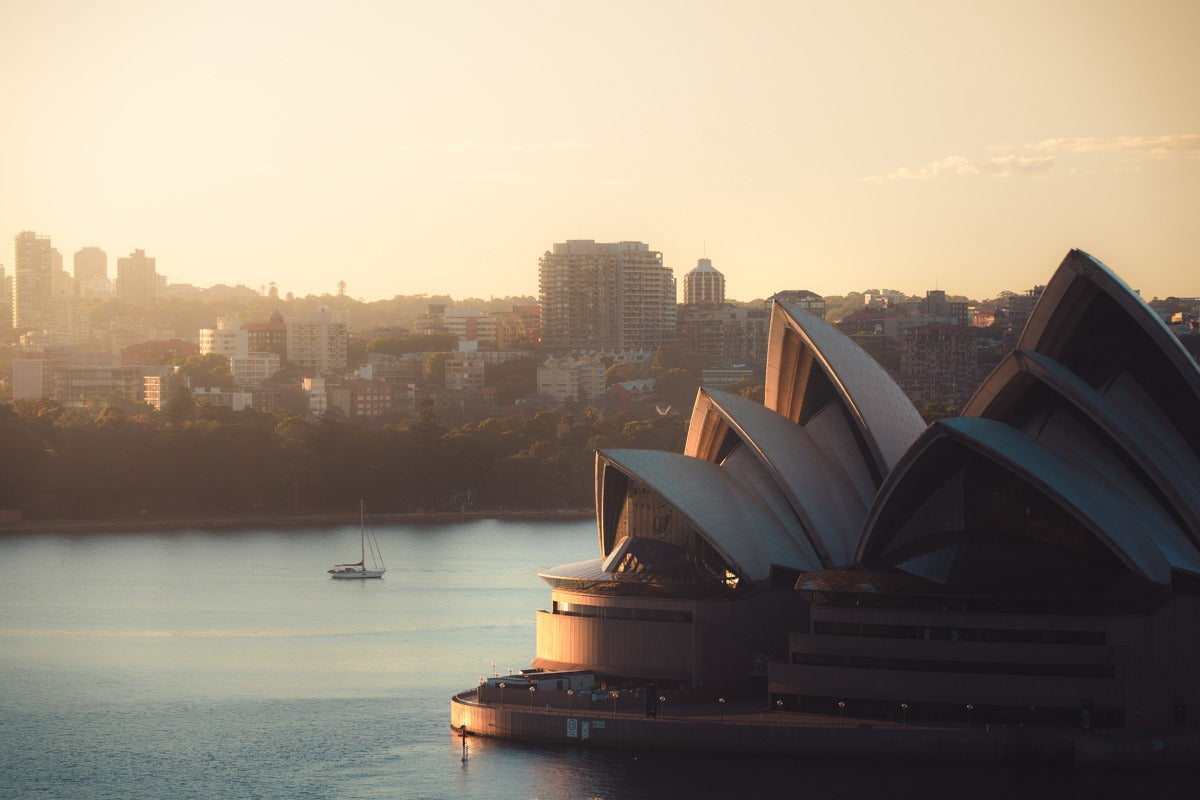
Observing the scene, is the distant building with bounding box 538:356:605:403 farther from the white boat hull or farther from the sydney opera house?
the sydney opera house

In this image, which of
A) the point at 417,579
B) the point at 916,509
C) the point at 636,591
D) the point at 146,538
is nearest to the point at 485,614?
the point at 417,579

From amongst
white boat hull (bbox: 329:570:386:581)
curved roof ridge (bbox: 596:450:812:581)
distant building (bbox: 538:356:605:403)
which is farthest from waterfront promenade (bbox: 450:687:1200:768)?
distant building (bbox: 538:356:605:403)

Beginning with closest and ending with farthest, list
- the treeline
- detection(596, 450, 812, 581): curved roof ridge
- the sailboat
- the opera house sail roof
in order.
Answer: the opera house sail roof, detection(596, 450, 812, 581): curved roof ridge, the sailboat, the treeline

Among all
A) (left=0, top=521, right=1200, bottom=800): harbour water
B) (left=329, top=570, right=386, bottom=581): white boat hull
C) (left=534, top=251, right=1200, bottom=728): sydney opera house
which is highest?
(left=534, top=251, right=1200, bottom=728): sydney opera house

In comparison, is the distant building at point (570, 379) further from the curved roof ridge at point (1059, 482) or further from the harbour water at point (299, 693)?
the curved roof ridge at point (1059, 482)

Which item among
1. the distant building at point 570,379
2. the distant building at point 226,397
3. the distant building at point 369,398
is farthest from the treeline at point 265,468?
the distant building at point 570,379

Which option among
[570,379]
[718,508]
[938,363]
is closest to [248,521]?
[718,508]

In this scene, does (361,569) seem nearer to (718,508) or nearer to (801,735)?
(718,508)
